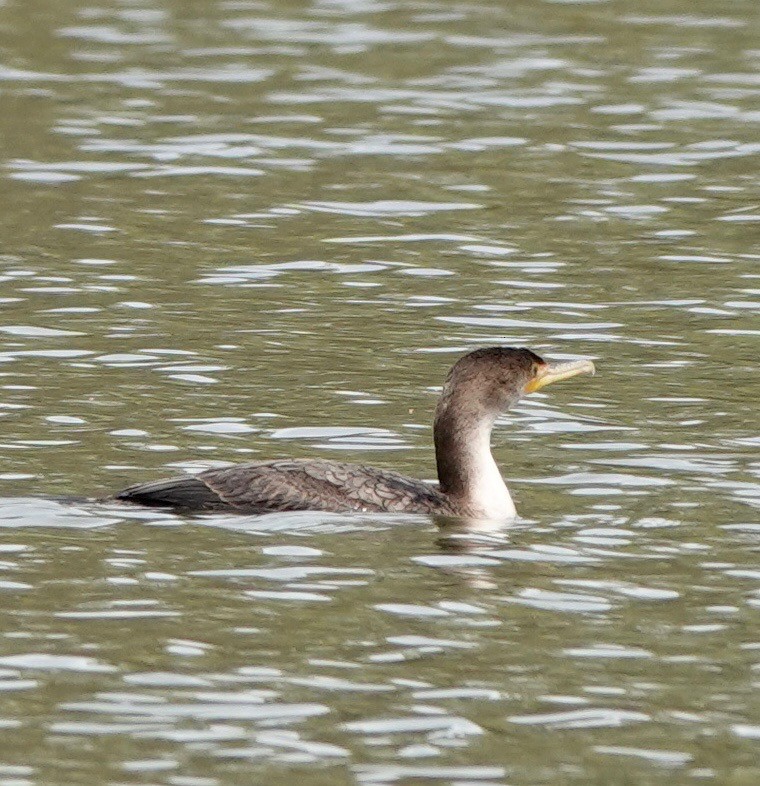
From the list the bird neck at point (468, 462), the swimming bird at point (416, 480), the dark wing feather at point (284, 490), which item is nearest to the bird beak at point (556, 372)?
the swimming bird at point (416, 480)

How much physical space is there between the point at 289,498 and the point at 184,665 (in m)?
2.33

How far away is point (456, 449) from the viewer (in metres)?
11.9

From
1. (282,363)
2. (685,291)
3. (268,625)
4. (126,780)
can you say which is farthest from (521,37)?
(126,780)

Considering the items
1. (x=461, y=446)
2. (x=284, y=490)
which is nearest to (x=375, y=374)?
(x=461, y=446)

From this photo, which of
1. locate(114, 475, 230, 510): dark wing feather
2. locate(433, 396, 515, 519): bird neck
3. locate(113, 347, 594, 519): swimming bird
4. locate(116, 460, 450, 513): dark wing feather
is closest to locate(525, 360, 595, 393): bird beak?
locate(113, 347, 594, 519): swimming bird

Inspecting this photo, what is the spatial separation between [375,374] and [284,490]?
3667 millimetres

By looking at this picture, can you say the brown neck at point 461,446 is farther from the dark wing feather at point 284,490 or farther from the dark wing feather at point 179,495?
the dark wing feather at point 179,495

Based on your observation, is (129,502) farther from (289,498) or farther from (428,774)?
(428,774)

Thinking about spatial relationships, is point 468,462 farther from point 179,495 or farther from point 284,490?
point 179,495

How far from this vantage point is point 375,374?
49.5ft

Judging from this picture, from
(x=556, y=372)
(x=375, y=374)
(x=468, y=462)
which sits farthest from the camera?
(x=375, y=374)

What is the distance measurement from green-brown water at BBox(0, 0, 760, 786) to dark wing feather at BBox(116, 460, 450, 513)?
0.11m

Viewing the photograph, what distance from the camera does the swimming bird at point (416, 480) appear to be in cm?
1150

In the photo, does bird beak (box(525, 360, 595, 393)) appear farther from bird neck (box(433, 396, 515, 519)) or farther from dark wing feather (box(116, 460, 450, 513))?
dark wing feather (box(116, 460, 450, 513))
